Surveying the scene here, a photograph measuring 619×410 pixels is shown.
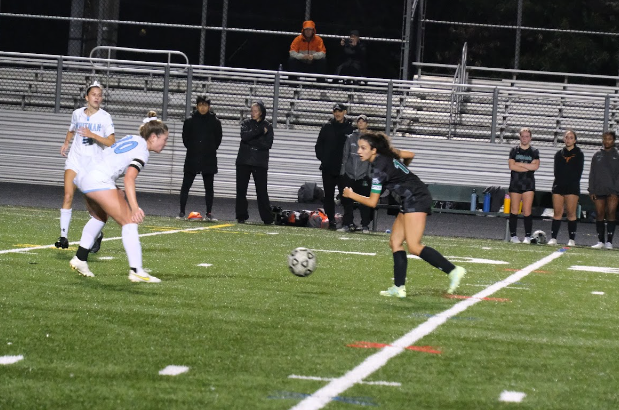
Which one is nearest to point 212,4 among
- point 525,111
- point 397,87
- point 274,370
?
point 397,87

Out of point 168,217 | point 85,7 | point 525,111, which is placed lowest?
point 168,217

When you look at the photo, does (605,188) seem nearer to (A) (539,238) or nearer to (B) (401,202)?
(A) (539,238)

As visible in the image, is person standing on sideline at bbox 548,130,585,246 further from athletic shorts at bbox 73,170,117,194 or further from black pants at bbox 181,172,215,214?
athletic shorts at bbox 73,170,117,194

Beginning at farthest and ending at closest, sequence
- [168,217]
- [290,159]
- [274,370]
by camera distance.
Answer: [290,159], [168,217], [274,370]

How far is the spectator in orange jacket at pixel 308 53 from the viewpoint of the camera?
2550 cm

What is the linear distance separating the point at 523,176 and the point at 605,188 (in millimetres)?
1410

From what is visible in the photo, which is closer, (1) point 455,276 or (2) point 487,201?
(1) point 455,276

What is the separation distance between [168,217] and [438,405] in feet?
48.3

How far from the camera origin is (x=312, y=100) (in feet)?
82.3

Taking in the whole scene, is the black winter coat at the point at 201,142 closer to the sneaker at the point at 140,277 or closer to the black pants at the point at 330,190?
the black pants at the point at 330,190

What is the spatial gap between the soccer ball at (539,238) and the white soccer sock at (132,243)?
399 inches

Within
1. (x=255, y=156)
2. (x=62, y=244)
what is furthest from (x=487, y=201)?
(x=62, y=244)

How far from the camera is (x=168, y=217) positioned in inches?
767

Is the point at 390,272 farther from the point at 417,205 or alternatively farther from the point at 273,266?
the point at 417,205
